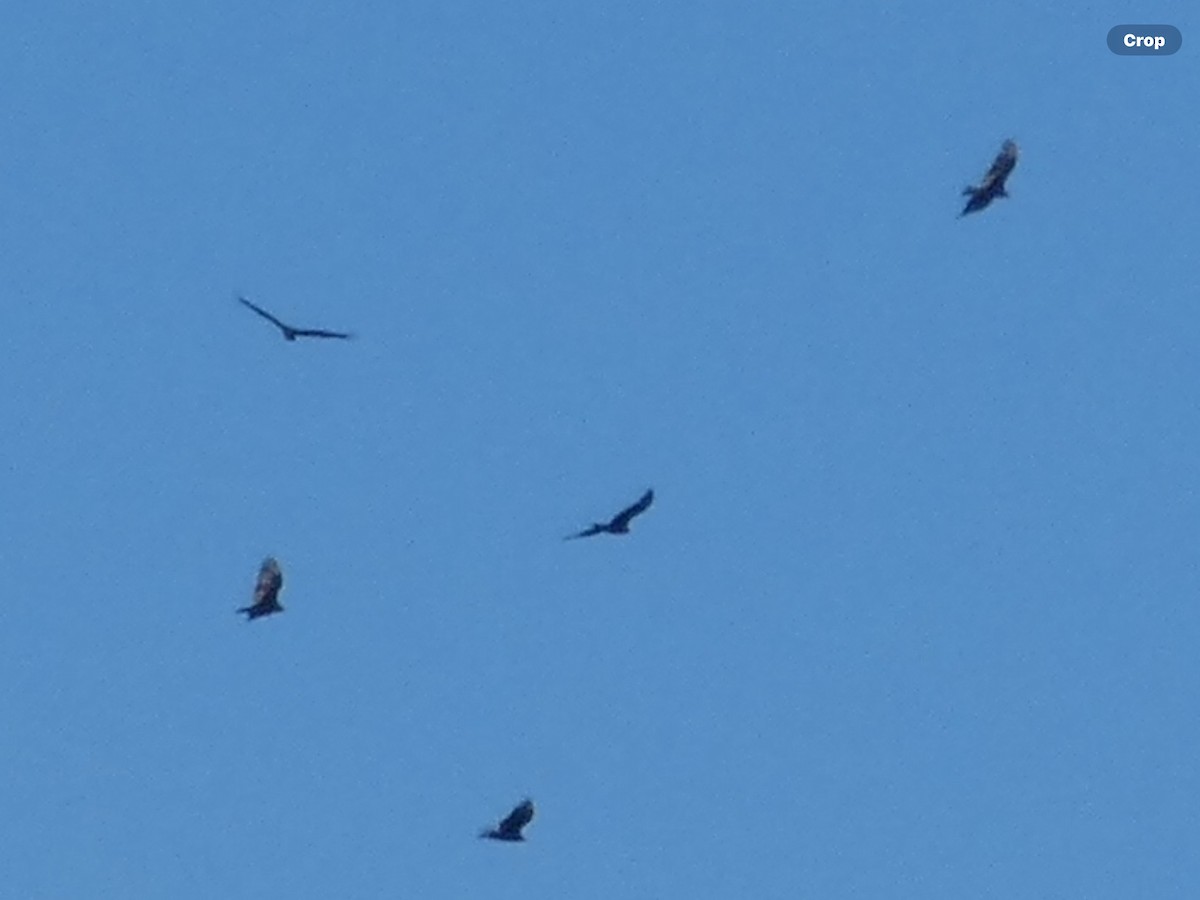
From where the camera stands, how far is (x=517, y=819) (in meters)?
76.1

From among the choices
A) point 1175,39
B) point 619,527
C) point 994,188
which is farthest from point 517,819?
point 1175,39

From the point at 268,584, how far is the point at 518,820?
718 centimetres

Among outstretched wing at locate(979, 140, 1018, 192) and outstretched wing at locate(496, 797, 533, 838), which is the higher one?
outstretched wing at locate(979, 140, 1018, 192)

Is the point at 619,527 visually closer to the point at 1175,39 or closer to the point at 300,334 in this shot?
the point at 300,334

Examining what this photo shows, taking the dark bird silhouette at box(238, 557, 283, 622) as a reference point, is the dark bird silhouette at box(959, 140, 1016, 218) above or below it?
above

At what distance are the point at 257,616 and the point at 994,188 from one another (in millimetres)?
13466

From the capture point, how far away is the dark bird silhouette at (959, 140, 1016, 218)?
2808 inches

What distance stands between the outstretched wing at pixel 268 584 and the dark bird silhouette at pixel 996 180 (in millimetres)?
12396

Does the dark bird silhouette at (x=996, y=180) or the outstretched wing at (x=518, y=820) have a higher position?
the dark bird silhouette at (x=996, y=180)

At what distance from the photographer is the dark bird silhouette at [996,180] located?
71.3m

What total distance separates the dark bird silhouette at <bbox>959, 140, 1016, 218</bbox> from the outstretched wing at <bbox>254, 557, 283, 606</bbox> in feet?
40.7

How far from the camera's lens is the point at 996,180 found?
71.9 meters

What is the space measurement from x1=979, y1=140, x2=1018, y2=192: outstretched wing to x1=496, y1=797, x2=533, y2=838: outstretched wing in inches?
519

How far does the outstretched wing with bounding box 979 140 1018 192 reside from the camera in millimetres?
71812
